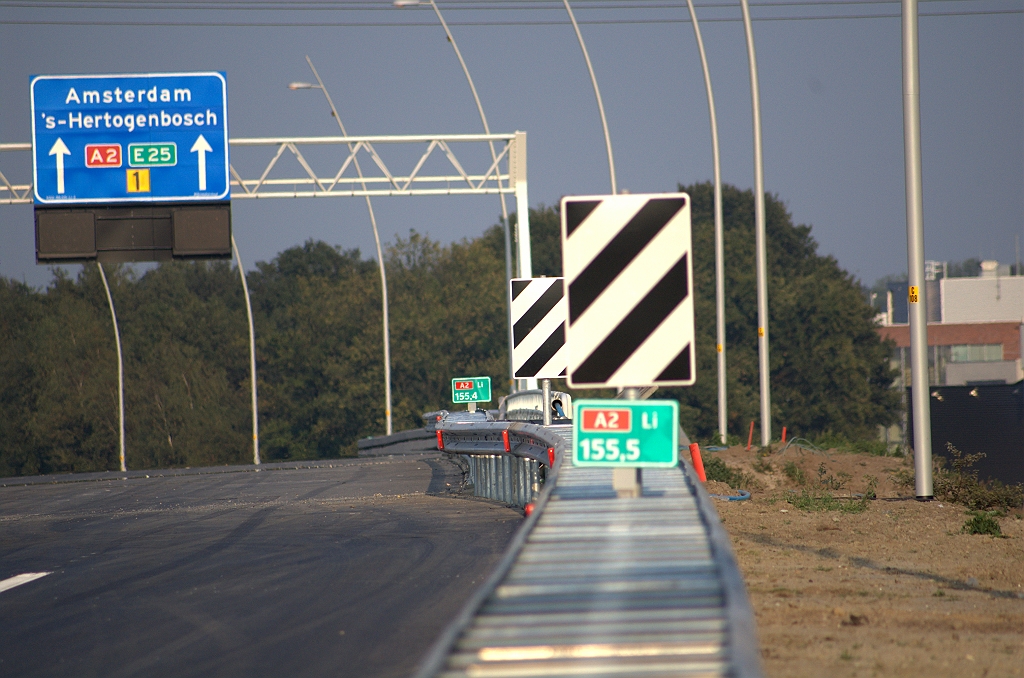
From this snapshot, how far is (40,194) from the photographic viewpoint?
27.2 meters

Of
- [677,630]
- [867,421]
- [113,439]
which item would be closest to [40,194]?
[677,630]

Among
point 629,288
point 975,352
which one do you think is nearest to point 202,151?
point 629,288

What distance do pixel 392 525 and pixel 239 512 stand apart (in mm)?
4172

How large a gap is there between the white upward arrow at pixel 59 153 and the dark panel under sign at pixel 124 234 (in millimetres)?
628

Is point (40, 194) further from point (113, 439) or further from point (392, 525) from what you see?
point (113, 439)

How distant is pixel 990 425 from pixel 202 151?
58.4 feet

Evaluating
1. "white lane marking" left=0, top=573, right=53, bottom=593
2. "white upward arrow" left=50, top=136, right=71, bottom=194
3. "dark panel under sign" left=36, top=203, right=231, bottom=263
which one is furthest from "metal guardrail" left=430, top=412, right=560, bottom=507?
"white upward arrow" left=50, top=136, right=71, bottom=194

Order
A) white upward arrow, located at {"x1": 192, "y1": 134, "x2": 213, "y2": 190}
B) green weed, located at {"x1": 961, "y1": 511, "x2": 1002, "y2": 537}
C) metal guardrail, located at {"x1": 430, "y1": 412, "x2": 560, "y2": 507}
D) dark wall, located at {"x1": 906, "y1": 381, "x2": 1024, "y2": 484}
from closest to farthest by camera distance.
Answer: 1. green weed, located at {"x1": 961, "y1": 511, "x2": 1002, "y2": 537}
2. metal guardrail, located at {"x1": 430, "y1": 412, "x2": 560, "y2": 507}
3. dark wall, located at {"x1": 906, "y1": 381, "x2": 1024, "y2": 484}
4. white upward arrow, located at {"x1": 192, "y1": 134, "x2": 213, "y2": 190}

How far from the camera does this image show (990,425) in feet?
87.8

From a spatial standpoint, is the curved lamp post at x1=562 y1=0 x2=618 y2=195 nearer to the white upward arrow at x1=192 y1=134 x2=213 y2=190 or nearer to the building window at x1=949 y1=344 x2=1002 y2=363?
the white upward arrow at x1=192 y1=134 x2=213 y2=190

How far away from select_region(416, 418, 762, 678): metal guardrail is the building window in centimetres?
9656

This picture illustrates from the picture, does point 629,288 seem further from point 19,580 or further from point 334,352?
point 334,352

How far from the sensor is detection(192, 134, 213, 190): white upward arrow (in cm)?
2727

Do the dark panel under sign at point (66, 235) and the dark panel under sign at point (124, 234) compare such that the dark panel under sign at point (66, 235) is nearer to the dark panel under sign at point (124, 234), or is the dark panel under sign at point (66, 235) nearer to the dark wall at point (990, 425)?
the dark panel under sign at point (124, 234)
